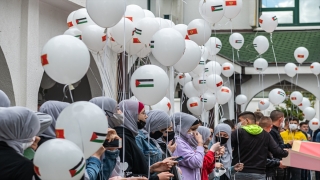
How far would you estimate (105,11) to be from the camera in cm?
714

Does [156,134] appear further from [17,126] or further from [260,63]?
[260,63]

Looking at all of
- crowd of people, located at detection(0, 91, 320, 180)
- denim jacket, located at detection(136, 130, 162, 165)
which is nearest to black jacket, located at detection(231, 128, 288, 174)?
crowd of people, located at detection(0, 91, 320, 180)

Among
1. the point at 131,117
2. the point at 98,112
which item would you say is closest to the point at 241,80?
the point at 131,117

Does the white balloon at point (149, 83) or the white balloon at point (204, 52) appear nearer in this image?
the white balloon at point (149, 83)

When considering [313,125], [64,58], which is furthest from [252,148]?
[313,125]

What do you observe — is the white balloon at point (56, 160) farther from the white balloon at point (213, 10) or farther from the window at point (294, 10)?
the window at point (294, 10)

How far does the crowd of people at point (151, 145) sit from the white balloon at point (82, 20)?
Answer: 1.72 meters

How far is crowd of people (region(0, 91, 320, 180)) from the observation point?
5.15 m

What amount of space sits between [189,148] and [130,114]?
192 cm

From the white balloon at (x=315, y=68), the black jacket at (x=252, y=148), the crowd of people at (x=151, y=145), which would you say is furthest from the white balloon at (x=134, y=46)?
the white balloon at (x=315, y=68)

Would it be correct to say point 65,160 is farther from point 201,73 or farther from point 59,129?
point 201,73

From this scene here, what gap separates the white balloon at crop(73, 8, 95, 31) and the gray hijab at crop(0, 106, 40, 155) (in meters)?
4.48

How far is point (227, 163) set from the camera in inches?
431

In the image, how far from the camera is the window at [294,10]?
82.9ft
